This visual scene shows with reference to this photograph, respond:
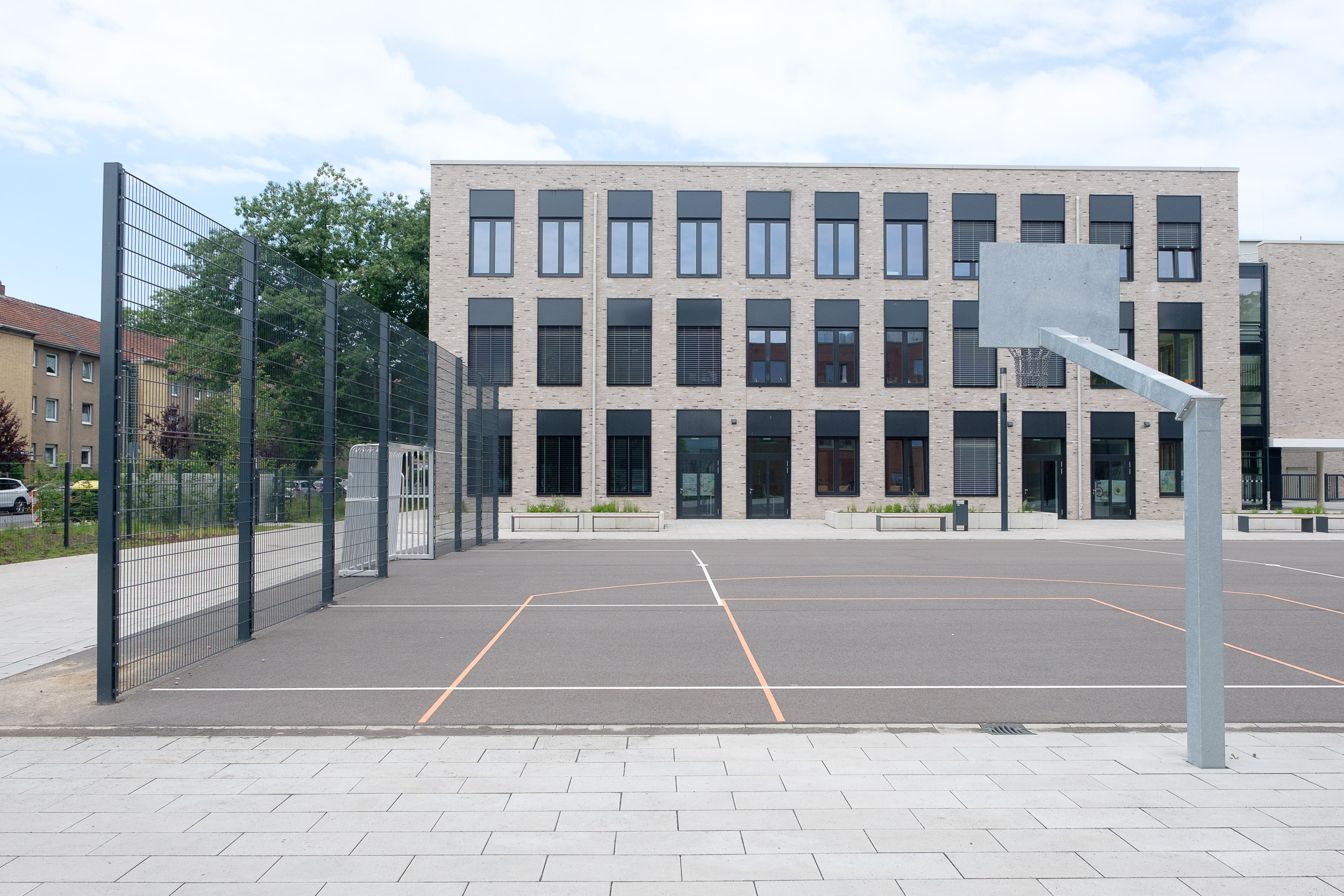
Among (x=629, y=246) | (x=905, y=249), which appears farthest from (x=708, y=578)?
(x=905, y=249)

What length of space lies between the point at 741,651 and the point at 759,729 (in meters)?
2.85

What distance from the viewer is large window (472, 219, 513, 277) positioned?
116 ft

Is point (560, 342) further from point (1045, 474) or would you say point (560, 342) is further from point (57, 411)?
point (57, 411)

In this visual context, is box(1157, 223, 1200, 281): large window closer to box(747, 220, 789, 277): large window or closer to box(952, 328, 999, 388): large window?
box(952, 328, 999, 388): large window

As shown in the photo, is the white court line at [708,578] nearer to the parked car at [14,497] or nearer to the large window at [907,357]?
the large window at [907,357]

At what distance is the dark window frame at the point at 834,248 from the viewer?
3553 centimetres

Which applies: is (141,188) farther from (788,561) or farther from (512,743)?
(788,561)

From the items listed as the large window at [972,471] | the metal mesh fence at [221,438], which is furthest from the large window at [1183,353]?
the metal mesh fence at [221,438]

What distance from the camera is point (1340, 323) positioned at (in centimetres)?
4181

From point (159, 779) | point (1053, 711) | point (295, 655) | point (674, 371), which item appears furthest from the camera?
point (674, 371)

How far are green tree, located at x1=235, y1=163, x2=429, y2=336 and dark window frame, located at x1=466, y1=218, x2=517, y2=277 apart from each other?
9656 mm

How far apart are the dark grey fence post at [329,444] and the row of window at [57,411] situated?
50.0 meters

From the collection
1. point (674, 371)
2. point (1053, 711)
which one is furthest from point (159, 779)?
point (674, 371)

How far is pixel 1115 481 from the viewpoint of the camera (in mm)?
36250
